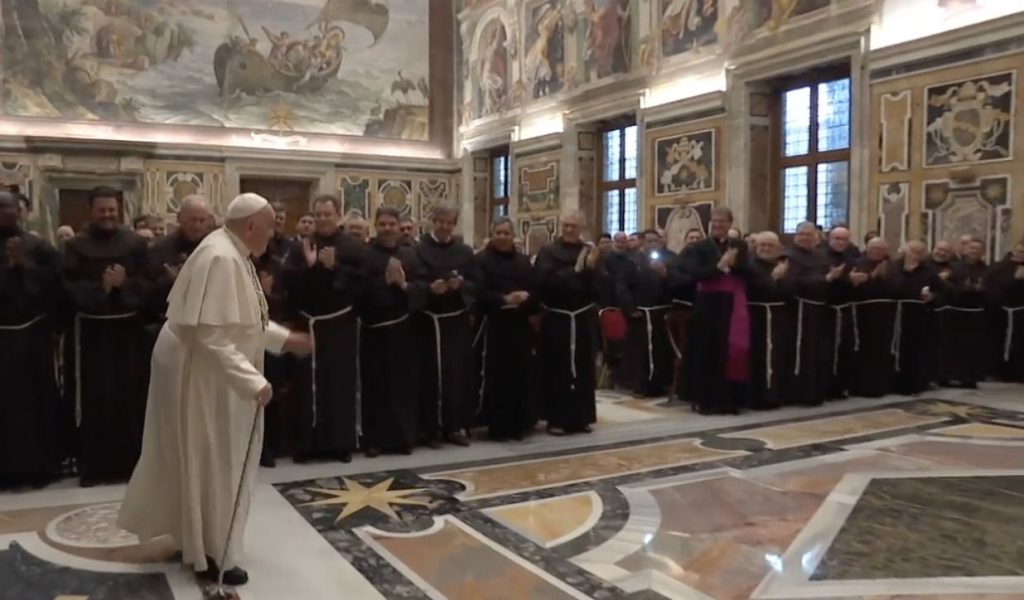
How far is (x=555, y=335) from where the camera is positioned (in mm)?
7207

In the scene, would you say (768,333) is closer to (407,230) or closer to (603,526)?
(407,230)

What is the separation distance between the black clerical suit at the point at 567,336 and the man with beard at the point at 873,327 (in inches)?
130

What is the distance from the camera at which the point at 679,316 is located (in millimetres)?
8766

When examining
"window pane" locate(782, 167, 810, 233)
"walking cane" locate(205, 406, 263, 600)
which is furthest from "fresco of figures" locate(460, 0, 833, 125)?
"walking cane" locate(205, 406, 263, 600)

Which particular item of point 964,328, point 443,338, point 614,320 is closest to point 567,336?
point 443,338

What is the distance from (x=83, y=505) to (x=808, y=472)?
14.9 feet

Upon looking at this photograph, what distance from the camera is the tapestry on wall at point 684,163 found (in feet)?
42.3

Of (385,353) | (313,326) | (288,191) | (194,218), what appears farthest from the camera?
(288,191)

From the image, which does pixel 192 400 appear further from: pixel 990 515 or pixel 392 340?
pixel 990 515

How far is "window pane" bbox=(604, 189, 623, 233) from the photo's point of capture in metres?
15.7

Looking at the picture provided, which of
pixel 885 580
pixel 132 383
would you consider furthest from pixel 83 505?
pixel 885 580

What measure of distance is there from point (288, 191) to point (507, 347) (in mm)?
13511

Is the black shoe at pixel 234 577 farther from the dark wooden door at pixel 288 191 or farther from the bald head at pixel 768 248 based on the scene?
the dark wooden door at pixel 288 191

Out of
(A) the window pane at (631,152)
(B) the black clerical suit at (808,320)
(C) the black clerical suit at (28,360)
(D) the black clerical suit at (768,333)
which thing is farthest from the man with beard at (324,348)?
(A) the window pane at (631,152)
